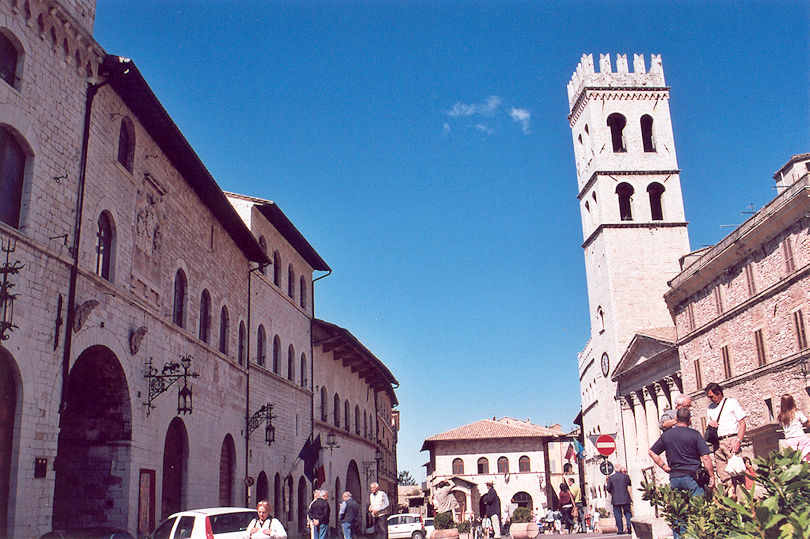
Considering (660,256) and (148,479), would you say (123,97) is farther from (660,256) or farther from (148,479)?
(660,256)

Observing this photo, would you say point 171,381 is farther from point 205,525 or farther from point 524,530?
point 524,530

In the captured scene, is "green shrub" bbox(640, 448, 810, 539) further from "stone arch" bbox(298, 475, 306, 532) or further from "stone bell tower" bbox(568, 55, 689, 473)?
"stone bell tower" bbox(568, 55, 689, 473)

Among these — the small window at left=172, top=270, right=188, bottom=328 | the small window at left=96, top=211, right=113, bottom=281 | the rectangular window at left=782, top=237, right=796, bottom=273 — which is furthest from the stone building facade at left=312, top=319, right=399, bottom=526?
the small window at left=96, top=211, right=113, bottom=281

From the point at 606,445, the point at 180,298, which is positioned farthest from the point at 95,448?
the point at 606,445

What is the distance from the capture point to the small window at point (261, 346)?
24734 mm

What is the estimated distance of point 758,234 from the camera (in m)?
27.3

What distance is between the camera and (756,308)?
28.1 m

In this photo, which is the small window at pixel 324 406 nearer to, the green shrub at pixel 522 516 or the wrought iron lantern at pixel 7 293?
the green shrub at pixel 522 516

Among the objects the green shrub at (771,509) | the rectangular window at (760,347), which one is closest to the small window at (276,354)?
the rectangular window at (760,347)

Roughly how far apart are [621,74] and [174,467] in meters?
46.0

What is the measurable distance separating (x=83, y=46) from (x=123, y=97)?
2.02 m

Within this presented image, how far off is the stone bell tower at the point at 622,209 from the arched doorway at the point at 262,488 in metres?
29.9

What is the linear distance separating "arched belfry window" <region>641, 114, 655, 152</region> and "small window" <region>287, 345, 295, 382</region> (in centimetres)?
3395

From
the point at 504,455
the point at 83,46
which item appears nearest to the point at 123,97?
the point at 83,46
